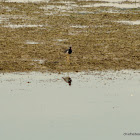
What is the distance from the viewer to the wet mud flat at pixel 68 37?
62.3 ft

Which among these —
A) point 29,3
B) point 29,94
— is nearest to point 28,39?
point 29,94

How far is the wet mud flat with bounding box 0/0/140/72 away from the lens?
62.3 ft

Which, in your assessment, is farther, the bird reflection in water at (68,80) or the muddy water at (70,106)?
the bird reflection in water at (68,80)

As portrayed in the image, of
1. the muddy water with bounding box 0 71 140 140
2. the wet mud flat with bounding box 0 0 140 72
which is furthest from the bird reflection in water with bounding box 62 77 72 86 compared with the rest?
the wet mud flat with bounding box 0 0 140 72

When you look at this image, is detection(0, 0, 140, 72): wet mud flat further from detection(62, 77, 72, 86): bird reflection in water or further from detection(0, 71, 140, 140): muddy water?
detection(0, 71, 140, 140): muddy water

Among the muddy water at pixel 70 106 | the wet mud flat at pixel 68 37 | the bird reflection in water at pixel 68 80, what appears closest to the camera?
the muddy water at pixel 70 106

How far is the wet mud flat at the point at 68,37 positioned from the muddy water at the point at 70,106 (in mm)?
1462

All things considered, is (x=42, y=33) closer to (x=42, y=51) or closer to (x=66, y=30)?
(x=66, y=30)

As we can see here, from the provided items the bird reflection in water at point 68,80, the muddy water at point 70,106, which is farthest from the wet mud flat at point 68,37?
the muddy water at point 70,106

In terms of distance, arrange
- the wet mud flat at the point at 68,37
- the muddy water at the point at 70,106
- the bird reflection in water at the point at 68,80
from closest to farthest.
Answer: the muddy water at the point at 70,106
the bird reflection in water at the point at 68,80
the wet mud flat at the point at 68,37

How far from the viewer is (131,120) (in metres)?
12.2

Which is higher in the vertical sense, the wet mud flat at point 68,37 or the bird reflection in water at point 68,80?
the wet mud flat at point 68,37

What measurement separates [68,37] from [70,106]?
10.9 meters

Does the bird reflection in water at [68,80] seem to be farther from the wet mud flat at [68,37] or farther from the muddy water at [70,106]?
the wet mud flat at [68,37]
